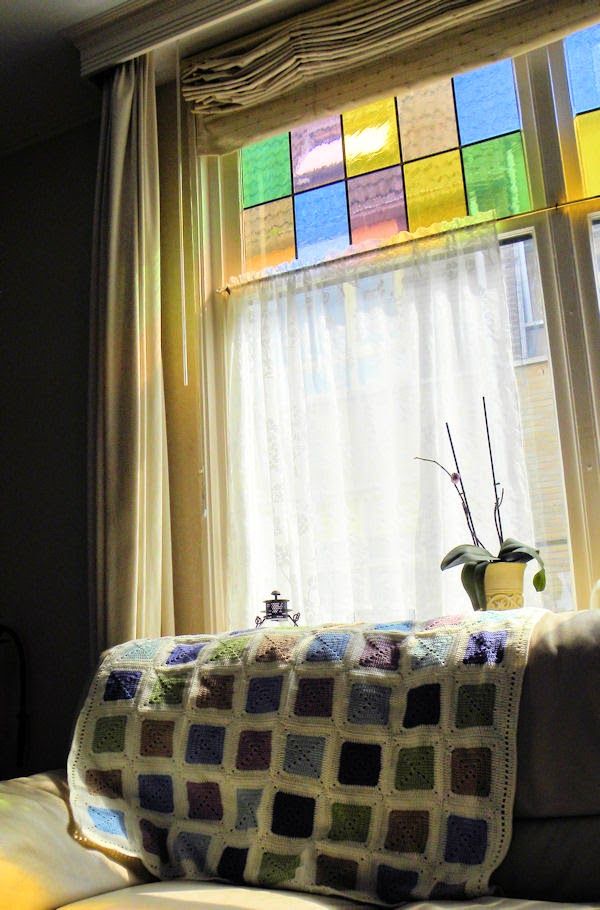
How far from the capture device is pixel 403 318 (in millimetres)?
2543

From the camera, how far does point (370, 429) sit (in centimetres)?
253

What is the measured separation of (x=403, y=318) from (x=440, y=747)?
1295 millimetres

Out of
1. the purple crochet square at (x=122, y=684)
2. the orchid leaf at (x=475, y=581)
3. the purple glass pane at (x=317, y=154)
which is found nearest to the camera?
the purple crochet square at (x=122, y=684)

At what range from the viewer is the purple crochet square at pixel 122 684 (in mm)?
1972

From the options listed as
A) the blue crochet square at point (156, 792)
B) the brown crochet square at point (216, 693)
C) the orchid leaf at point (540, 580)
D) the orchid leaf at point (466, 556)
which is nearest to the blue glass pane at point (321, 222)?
the orchid leaf at point (466, 556)

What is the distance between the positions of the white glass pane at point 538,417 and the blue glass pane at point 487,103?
334mm

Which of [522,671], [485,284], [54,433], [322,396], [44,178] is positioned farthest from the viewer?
[44,178]

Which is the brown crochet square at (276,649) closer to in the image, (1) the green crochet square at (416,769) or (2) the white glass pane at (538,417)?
(1) the green crochet square at (416,769)

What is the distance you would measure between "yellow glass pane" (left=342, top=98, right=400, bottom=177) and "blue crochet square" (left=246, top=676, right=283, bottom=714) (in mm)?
1585

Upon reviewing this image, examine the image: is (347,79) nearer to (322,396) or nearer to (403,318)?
(403,318)

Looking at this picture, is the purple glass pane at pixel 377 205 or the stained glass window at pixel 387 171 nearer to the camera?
Answer: the stained glass window at pixel 387 171

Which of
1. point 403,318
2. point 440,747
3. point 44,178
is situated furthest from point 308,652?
point 44,178

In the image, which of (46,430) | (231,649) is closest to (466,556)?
(231,649)

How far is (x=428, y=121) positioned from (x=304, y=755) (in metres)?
1.82
